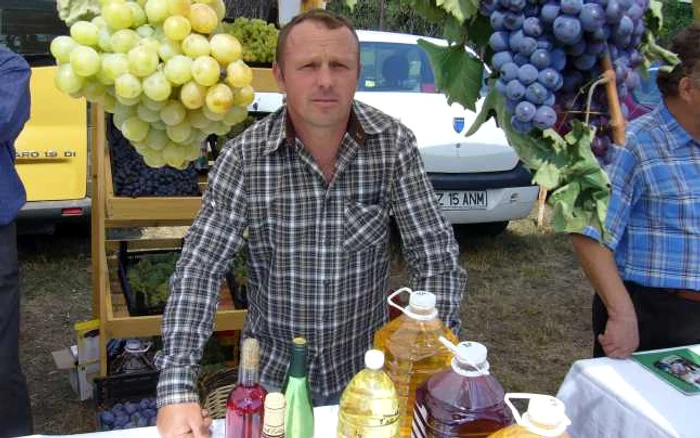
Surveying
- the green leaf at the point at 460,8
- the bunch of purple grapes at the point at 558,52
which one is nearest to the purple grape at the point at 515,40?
the bunch of purple grapes at the point at 558,52

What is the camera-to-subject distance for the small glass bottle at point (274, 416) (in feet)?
4.17

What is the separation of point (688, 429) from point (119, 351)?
281cm

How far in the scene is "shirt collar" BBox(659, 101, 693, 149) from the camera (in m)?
2.28

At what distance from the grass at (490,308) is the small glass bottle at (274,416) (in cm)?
257

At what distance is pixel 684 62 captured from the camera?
2287 millimetres

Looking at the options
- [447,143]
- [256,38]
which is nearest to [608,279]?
[256,38]

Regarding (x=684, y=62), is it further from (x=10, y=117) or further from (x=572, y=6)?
(x=10, y=117)

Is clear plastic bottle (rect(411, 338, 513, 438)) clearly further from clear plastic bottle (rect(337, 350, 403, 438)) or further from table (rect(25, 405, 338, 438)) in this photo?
table (rect(25, 405, 338, 438))

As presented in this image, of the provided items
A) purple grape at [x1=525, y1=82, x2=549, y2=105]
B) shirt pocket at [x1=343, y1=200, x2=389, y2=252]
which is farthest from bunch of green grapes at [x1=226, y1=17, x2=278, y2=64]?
purple grape at [x1=525, y1=82, x2=549, y2=105]

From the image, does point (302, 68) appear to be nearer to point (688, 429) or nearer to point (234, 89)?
point (234, 89)

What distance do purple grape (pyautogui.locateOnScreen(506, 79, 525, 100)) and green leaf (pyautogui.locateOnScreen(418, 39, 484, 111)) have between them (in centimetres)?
24

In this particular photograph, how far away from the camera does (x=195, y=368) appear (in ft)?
5.26

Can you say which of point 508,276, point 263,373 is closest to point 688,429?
point 263,373

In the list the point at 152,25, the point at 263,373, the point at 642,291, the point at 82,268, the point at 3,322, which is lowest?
the point at 82,268
